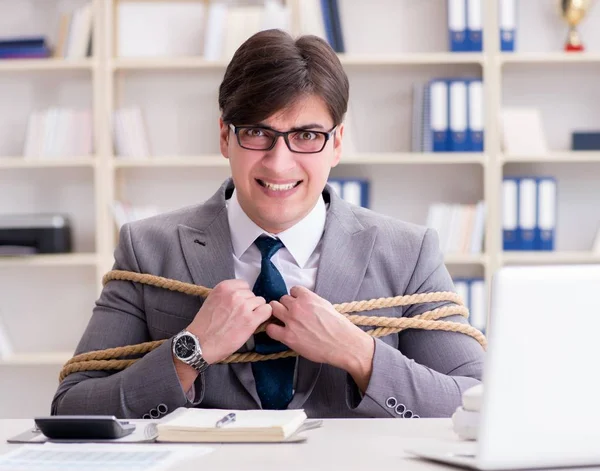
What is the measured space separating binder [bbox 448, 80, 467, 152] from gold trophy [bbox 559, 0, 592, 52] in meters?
0.51

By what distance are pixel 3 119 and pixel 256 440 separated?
3.27 metres

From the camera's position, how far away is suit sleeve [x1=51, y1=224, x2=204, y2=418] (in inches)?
64.6

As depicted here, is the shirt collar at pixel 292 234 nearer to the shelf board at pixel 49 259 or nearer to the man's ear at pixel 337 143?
the man's ear at pixel 337 143

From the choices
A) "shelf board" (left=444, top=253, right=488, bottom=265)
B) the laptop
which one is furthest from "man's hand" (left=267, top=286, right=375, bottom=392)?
"shelf board" (left=444, top=253, right=488, bottom=265)

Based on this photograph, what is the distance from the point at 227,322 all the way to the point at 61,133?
2.60 m

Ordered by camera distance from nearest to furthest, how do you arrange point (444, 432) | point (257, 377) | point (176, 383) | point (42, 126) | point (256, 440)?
point (256, 440), point (444, 432), point (176, 383), point (257, 377), point (42, 126)

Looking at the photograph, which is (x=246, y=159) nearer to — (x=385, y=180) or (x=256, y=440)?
(x=256, y=440)

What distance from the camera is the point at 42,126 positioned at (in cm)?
403

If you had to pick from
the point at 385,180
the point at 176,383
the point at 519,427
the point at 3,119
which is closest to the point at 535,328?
the point at 519,427

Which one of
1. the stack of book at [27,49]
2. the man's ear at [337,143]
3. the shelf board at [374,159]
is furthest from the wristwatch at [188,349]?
the stack of book at [27,49]

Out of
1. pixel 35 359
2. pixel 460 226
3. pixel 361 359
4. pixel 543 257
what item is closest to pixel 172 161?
pixel 35 359

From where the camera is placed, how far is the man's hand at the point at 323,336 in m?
1.63

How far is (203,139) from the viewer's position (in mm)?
4219

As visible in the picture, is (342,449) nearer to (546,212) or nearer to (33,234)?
(546,212)
